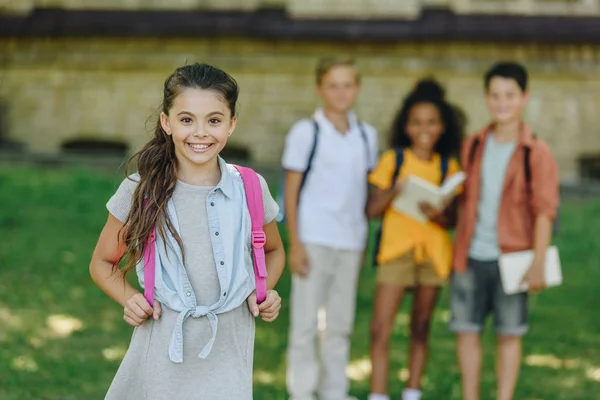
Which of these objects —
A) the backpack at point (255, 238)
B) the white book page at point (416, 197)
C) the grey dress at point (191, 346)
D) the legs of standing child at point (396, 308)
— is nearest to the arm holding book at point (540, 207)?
the white book page at point (416, 197)

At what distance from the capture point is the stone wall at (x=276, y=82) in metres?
16.2

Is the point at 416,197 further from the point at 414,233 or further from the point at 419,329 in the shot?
the point at 419,329

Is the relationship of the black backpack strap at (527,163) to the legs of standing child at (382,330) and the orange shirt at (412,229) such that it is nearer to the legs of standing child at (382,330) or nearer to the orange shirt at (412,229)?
the orange shirt at (412,229)

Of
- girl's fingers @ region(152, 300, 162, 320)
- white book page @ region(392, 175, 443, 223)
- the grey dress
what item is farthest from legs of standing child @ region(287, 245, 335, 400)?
girl's fingers @ region(152, 300, 162, 320)

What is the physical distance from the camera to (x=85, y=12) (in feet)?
53.8

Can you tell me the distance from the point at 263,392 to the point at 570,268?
15.8ft

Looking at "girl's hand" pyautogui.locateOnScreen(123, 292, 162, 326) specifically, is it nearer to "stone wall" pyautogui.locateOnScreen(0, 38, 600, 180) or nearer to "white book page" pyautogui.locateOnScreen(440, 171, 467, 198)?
"white book page" pyautogui.locateOnScreen(440, 171, 467, 198)

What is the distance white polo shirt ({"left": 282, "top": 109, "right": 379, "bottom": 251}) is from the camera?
19.8 ft

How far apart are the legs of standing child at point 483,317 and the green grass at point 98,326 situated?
967 mm

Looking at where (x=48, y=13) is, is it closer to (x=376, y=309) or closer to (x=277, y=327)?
(x=277, y=327)

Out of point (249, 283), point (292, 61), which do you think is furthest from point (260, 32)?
point (249, 283)

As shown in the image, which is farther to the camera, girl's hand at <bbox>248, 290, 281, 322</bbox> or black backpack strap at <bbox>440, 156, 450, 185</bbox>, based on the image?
black backpack strap at <bbox>440, 156, 450, 185</bbox>

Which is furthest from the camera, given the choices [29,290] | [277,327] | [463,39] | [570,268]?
[463,39]

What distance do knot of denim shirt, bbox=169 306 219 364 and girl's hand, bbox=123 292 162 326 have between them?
74mm
